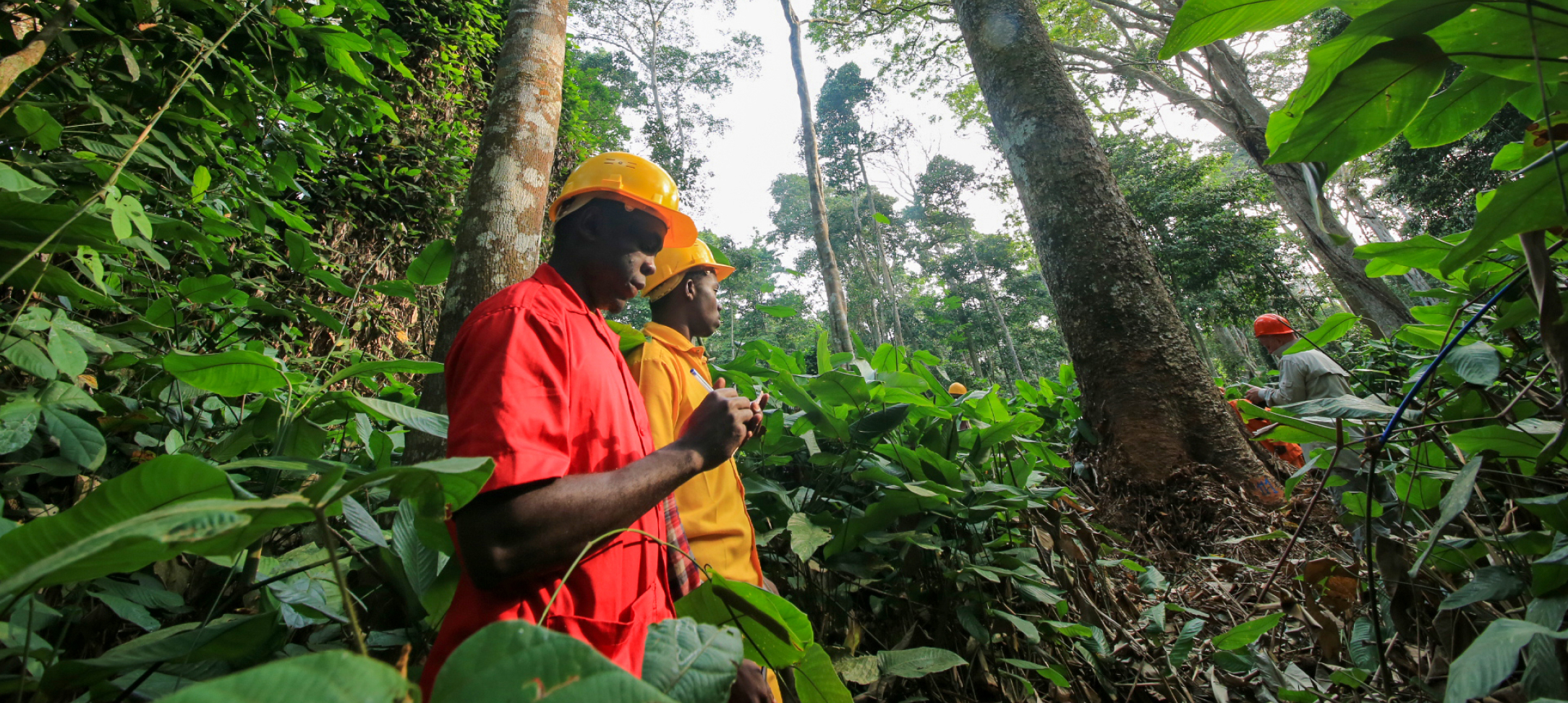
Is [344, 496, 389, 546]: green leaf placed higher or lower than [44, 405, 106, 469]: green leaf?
lower

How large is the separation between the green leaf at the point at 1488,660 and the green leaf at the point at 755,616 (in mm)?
707

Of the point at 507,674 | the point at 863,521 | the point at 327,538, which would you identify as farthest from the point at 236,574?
the point at 863,521

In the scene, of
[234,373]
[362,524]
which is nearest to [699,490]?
[362,524]

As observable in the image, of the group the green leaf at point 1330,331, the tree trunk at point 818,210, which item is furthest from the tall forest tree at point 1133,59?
the green leaf at point 1330,331

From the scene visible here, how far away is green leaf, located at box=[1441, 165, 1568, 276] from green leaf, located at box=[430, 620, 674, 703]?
82cm

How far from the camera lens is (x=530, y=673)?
1.04ft

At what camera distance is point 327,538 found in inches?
15.4

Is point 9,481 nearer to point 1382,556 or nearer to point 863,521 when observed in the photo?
point 863,521

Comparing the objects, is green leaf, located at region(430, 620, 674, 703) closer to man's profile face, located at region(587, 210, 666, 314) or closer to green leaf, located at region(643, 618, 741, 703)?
green leaf, located at region(643, 618, 741, 703)

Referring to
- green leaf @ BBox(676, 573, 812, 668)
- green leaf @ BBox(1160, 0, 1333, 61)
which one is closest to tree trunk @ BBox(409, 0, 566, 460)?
green leaf @ BBox(676, 573, 812, 668)

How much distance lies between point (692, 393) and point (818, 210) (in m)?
6.08

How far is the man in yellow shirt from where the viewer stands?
1550 mm

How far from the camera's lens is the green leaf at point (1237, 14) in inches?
27.5

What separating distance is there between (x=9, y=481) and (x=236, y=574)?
44cm
